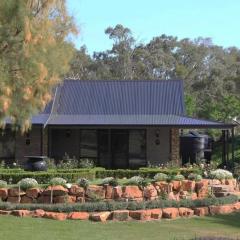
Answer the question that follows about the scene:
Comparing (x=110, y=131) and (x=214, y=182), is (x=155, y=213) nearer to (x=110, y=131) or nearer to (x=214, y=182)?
(x=214, y=182)

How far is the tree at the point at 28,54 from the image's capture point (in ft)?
32.5

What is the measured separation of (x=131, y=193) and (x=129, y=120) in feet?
35.5

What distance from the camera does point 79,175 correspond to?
20391mm

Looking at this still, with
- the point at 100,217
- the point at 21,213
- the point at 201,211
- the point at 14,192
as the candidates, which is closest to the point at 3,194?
the point at 14,192

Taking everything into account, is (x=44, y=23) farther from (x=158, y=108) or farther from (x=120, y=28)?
(x=120, y=28)

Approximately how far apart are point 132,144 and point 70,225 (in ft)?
50.9

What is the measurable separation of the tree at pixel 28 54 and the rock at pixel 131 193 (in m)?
5.12

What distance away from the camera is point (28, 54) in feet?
33.4

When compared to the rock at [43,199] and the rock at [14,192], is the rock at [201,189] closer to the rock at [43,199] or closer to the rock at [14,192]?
the rock at [43,199]

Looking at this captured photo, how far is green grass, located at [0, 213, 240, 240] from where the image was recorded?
11.0 metres

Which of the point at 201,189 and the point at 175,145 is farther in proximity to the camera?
the point at 175,145

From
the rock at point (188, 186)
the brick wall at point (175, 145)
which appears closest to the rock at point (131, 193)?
the rock at point (188, 186)

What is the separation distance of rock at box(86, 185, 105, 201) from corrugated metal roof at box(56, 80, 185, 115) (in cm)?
1210

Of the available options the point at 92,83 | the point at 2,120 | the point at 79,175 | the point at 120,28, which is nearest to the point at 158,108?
the point at 92,83
